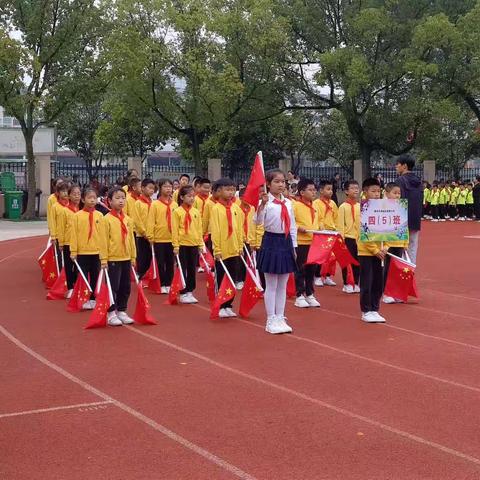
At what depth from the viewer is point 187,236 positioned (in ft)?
33.4

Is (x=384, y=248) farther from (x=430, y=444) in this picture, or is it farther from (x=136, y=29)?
(x=136, y=29)

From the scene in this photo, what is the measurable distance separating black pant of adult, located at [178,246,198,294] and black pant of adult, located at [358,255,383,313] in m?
2.46

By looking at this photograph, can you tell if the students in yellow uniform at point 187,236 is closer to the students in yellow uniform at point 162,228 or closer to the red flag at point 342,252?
the students in yellow uniform at point 162,228

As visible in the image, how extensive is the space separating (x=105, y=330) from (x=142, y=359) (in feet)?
4.90

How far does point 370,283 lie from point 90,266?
3.55 m

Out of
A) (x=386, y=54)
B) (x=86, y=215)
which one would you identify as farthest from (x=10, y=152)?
(x=86, y=215)

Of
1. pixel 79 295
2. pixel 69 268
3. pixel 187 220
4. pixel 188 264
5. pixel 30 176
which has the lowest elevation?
pixel 79 295

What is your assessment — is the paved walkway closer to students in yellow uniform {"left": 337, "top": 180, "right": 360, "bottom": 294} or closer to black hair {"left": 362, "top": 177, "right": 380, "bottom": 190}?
students in yellow uniform {"left": 337, "top": 180, "right": 360, "bottom": 294}

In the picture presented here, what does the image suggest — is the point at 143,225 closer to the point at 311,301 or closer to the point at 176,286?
the point at 176,286

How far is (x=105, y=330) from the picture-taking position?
329 inches

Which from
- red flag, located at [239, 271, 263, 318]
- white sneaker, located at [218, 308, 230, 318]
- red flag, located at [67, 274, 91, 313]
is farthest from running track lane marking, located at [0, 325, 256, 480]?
red flag, located at [239, 271, 263, 318]

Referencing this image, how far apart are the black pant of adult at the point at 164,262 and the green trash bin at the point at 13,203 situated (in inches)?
719

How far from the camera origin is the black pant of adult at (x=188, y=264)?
10.2m

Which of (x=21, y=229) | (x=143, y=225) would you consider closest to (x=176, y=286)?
(x=143, y=225)
